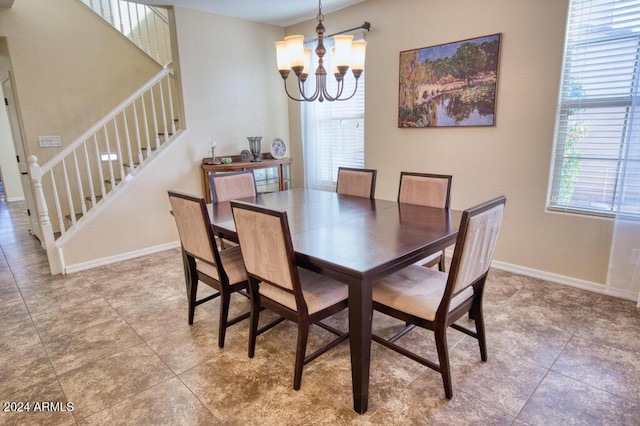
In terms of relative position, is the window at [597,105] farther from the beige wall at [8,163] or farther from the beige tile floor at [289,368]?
the beige wall at [8,163]

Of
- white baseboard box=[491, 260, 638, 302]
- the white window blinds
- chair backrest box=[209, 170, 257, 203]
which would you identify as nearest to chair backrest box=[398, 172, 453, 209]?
white baseboard box=[491, 260, 638, 302]

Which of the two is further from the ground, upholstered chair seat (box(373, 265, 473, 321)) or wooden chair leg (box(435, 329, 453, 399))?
upholstered chair seat (box(373, 265, 473, 321))

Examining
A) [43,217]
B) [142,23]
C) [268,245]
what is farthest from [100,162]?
[268,245]

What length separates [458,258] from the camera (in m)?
1.64

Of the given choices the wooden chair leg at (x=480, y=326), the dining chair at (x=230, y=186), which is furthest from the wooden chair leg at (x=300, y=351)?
the dining chair at (x=230, y=186)

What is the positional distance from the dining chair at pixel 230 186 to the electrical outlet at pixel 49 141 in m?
2.50

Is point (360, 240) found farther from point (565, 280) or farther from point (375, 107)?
point (375, 107)

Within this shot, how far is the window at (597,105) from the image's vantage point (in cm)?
260

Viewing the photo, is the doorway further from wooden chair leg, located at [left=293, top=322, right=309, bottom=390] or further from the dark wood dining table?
wooden chair leg, located at [left=293, top=322, right=309, bottom=390]

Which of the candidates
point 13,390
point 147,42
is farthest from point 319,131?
point 13,390

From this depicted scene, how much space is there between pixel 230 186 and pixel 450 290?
7.11ft

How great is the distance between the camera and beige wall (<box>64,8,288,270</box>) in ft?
12.8

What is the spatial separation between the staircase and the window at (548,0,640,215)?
392cm

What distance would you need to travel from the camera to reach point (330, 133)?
4.81m
